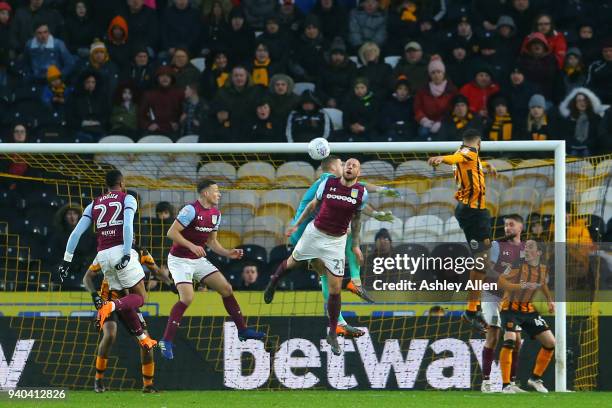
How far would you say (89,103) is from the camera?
64.0 ft

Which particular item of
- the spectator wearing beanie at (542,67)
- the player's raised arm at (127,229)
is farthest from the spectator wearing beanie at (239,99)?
the player's raised arm at (127,229)

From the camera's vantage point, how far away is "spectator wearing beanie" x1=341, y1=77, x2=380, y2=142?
18.7 meters

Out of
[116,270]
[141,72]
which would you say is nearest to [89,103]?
[141,72]

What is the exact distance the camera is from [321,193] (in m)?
13.9

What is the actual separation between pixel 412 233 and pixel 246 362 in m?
2.61

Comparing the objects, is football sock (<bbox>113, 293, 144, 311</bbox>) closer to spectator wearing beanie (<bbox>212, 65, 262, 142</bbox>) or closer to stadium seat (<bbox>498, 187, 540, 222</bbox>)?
spectator wearing beanie (<bbox>212, 65, 262, 142</bbox>)

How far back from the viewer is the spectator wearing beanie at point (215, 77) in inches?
779

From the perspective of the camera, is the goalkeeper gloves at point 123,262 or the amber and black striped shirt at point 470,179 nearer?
the amber and black striped shirt at point 470,179

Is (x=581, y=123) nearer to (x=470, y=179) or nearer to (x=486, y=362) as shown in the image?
(x=486, y=362)

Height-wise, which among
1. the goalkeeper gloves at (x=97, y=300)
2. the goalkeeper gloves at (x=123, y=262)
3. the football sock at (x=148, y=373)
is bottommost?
the football sock at (x=148, y=373)

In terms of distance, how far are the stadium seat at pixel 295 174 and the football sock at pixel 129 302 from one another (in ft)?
11.2

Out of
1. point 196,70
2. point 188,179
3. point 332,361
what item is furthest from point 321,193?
point 196,70

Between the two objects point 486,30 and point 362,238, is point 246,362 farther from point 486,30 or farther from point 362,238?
point 486,30

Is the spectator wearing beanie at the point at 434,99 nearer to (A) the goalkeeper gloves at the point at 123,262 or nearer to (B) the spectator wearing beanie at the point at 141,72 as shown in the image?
(B) the spectator wearing beanie at the point at 141,72
